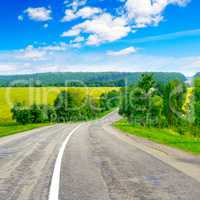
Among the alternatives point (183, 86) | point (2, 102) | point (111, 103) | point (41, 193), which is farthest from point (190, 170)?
point (111, 103)

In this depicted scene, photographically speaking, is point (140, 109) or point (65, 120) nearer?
point (140, 109)

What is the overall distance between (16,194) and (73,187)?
1.27 m

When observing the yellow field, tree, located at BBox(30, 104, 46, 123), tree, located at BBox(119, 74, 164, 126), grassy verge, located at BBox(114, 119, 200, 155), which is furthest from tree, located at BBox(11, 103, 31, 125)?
grassy verge, located at BBox(114, 119, 200, 155)

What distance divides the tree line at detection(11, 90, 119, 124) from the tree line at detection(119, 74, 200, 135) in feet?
88.9

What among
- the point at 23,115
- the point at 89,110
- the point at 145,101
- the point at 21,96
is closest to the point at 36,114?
the point at 23,115

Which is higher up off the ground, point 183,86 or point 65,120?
point 183,86

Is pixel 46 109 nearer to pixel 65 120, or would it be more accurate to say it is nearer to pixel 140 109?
pixel 65 120

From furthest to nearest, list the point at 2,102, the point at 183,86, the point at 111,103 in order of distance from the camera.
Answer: the point at 111,103
the point at 2,102
the point at 183,86

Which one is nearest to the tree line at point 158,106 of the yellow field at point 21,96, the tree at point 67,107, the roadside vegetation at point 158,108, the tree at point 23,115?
the roadside vegetation at point 158,108

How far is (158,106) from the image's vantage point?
5747 cm

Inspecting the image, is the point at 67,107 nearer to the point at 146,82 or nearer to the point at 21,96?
the point at 146,82

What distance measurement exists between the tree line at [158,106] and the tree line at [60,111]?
2709 centimetres

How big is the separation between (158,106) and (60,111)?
42422 mm

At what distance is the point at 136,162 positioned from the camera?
11.8 metres
